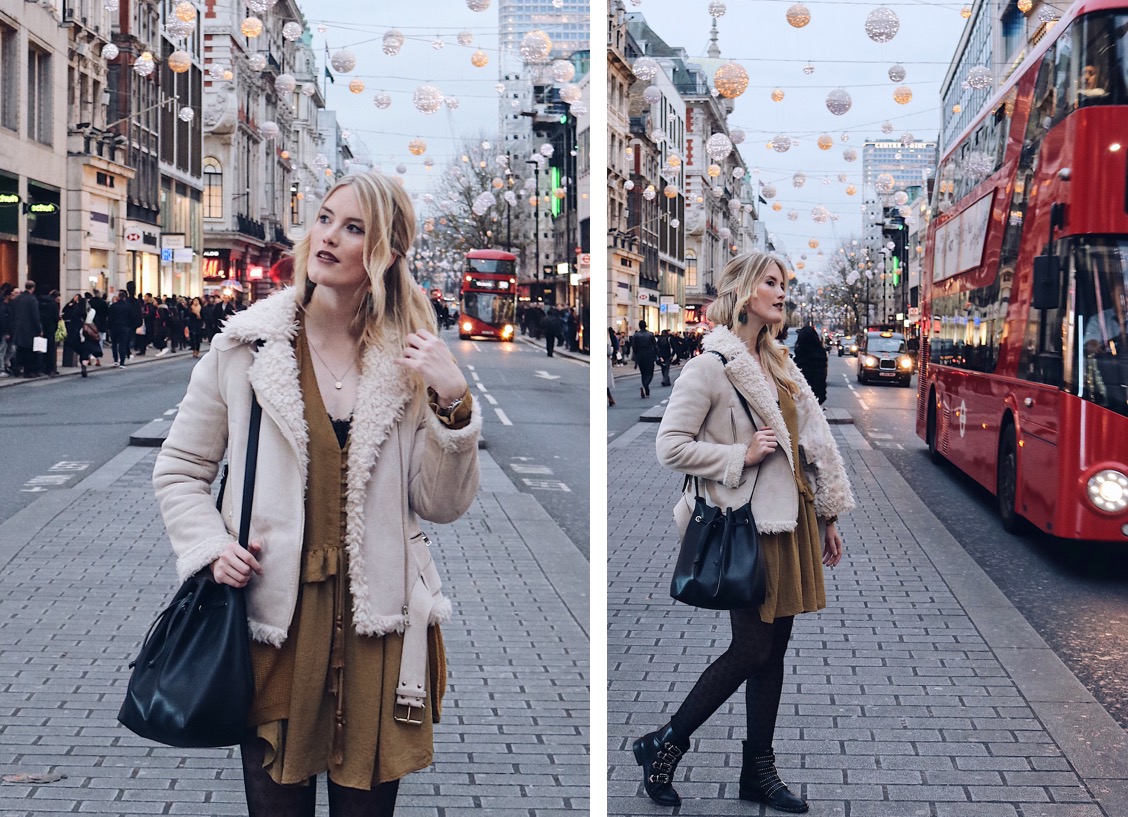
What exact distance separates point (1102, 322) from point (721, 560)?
17.8ft

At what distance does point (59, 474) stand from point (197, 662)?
30.0ft

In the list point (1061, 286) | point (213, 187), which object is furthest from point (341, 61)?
point (213, 187)

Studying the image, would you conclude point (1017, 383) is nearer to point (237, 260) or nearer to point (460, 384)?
point (237, 260)

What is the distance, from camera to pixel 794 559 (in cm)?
396

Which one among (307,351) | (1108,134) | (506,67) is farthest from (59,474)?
(506,67)

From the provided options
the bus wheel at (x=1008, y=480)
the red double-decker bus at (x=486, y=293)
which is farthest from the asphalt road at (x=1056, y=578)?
the red double-decker bus at (x=486, y=293)

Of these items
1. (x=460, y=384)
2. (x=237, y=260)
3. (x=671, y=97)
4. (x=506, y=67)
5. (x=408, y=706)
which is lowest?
(x=408, y=706)

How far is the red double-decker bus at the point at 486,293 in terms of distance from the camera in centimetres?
4184

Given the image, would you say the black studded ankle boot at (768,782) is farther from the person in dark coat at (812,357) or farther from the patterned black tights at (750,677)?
the person in dark coat at (812,357)

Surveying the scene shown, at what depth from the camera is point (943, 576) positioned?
28.4 feet

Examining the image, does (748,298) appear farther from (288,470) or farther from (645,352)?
(645,352)

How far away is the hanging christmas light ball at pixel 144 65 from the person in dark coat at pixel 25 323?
1.64 metres

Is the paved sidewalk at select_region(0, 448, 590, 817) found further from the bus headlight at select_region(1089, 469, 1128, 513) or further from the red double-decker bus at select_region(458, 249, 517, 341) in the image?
the red double-decker bus at select_region(458, 249, 517, 341)

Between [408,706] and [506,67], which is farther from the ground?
[506,67]
